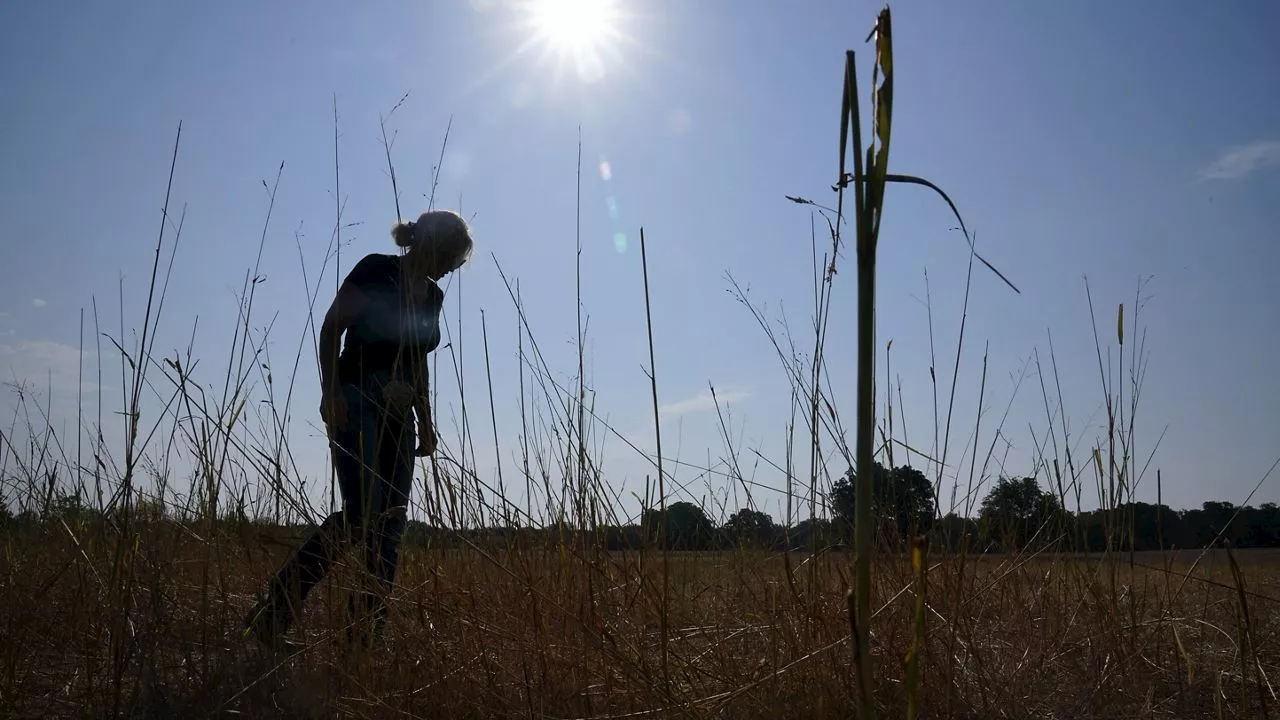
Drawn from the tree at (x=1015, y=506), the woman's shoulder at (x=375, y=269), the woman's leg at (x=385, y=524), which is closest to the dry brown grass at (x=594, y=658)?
the woman's leg at (x=385, y=524)

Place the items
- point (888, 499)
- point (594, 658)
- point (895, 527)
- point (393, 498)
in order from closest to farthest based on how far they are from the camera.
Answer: point (594, 658)
point (895, 527)
point (888, 499)
point (393, 498)

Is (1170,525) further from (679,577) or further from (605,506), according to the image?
(605,506)

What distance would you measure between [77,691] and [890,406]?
179 cm

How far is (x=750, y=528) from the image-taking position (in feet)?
8.01

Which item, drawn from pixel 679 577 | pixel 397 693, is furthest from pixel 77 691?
pixel 679 577

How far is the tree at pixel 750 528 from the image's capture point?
7.35ft

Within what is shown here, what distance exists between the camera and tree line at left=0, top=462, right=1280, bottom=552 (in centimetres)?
165

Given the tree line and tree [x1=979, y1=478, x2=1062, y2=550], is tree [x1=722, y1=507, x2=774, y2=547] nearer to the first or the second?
Result: the tree line

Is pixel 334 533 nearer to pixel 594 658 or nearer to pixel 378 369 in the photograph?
pixel 594 658

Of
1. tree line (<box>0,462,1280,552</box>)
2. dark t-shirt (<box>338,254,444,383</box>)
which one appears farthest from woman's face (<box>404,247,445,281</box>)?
tree line (<box>0,462,1280,552</box>)

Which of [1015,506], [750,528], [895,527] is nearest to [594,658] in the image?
[895,527]

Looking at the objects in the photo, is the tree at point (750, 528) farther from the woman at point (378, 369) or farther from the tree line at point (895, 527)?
the woman at point (378, 369)

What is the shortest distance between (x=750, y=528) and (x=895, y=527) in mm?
710

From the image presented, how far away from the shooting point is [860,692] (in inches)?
12.8
